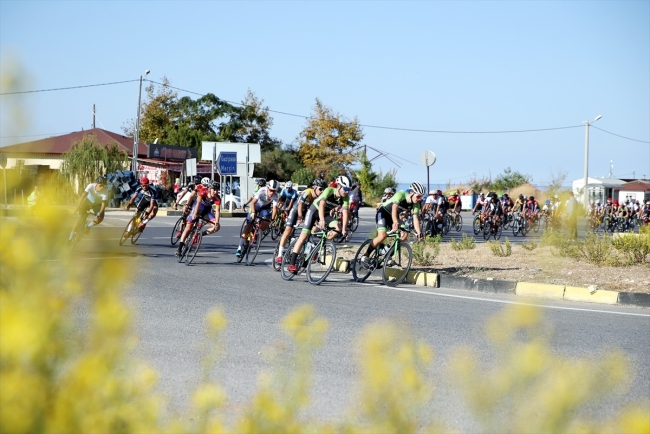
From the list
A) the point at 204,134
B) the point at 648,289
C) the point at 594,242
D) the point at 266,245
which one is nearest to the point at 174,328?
the point at 648,289

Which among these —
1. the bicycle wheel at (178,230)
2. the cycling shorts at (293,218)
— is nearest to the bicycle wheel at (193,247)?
the cycling shorts at (293,218)

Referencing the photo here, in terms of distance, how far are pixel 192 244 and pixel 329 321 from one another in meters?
7.13

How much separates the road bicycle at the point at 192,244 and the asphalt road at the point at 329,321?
358 millimetres

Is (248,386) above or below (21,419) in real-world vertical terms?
below

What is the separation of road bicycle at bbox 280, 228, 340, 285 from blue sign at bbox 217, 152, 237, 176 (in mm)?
27065

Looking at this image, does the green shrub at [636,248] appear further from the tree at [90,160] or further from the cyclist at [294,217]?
the tree at [90,160]

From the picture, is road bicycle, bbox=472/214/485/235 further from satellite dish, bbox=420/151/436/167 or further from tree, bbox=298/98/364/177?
tree, bbox=298/98/364/177

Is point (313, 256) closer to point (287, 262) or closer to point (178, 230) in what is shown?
point (287, 262)

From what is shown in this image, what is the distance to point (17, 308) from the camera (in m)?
1.63

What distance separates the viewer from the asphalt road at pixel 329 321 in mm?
5367

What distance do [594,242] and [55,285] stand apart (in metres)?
15.8

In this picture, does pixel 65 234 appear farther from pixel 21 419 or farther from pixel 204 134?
pixel 204 134

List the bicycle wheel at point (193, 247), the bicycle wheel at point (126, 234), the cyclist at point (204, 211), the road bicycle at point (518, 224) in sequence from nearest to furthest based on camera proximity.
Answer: the bicycle wheel at point (126, 234) < the bicycle wheel at point (193, 247) < the cyclist at point (204, 211) < the road bicycle at point (518, 224)

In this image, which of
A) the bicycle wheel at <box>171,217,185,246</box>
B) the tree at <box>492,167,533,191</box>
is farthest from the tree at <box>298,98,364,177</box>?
the bicycle wheel at <box>171,217,185,246</box>
